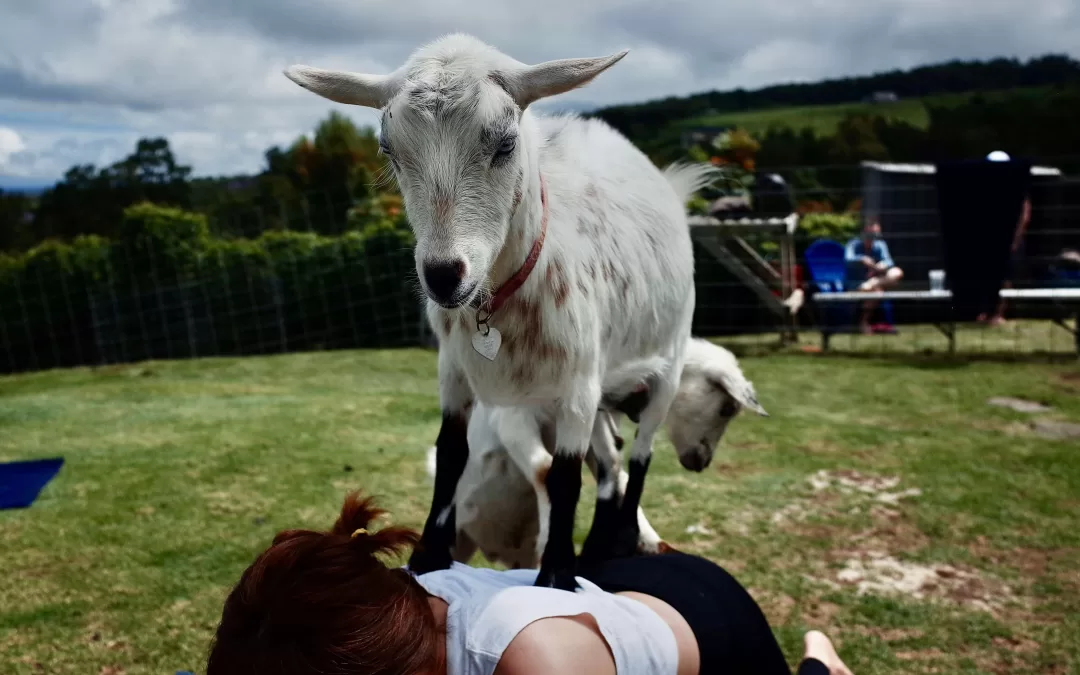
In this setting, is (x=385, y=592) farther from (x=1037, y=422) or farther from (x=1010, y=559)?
(x=1037, y=422)

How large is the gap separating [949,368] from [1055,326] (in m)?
3.73

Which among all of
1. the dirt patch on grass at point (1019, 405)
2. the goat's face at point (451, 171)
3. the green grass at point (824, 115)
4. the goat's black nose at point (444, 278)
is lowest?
the dirt patch on grass at point (1019, 405)

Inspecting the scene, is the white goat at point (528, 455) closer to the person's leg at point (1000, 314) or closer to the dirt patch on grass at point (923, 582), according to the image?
the dirt patch on grass at point (923, 582)

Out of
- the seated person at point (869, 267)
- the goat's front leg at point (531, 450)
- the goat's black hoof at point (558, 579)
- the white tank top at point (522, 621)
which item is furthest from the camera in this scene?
the seated person at point (869, 267)

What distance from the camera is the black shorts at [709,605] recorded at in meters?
2.17

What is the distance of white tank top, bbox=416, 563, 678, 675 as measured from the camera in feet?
5.60

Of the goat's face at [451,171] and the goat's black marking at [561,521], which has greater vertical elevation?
the goat's face at [451,171]

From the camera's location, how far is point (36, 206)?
14422 mm

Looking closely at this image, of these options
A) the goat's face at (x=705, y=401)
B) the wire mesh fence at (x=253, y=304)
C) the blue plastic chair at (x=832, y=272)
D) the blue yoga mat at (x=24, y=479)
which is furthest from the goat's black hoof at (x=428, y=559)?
the blue plastic chair at (x=832, y=272)

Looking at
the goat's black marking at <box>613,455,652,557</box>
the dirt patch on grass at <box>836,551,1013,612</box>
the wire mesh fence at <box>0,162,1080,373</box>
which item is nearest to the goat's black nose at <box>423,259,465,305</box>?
the goat's black marking at <box>613,455,652,557</box>

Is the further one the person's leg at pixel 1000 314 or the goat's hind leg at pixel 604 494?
the person's leg at pixel 1000 314

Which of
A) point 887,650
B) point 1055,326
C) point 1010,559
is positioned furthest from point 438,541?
point 1055,326

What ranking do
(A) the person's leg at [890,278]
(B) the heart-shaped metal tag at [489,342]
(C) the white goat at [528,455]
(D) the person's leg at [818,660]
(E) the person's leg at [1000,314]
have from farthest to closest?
(A) the person's leg at [890,278] → (E) the person's leg at [1000,314] → (C) the white goat at [528,455] → (D) the person's leg at [818,660] → (B) the heart-shaped metal tag at [489,342]

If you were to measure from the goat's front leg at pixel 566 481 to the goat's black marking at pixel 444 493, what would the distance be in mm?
296
